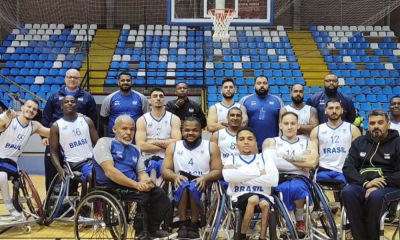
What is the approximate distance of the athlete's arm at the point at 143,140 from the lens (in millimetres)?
4215

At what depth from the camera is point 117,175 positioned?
344 centimetres

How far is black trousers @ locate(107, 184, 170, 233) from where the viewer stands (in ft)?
11.3

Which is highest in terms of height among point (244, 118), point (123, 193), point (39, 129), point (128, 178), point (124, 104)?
point (124, 104)

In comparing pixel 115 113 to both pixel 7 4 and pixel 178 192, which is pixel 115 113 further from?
pixel 7 4

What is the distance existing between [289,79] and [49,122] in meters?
8.08

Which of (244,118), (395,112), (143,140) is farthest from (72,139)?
(395,112)

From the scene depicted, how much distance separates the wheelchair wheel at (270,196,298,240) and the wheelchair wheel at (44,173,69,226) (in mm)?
1884

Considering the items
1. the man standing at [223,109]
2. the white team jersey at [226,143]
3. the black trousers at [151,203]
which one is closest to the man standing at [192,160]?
the black trousers at [151,203]

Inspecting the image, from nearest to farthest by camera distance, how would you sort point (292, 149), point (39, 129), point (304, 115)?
point (292, 149) < point (39, 129) < point (304, 115)

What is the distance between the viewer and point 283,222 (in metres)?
3.41

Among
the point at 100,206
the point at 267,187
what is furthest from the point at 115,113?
the point at 267,187

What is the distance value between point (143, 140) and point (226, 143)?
75cm

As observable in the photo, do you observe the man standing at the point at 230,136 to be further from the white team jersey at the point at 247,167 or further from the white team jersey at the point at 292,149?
the white team jersey at the point at 247,167

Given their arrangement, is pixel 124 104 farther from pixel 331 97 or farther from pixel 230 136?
pixel 331 97
